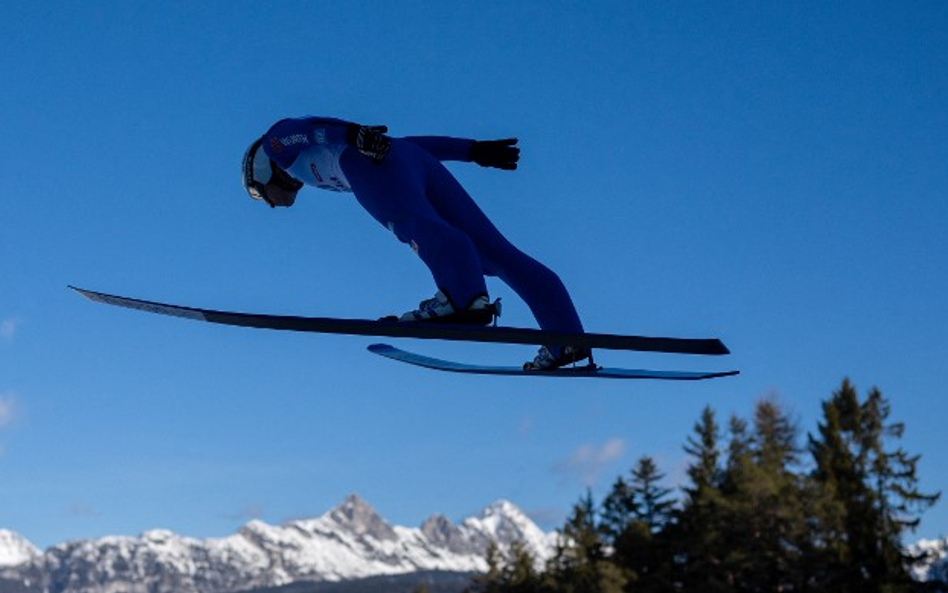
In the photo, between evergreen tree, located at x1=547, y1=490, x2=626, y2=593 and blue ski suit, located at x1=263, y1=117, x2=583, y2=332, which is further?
evergreen tree, located at x1=547, y1=490, x2=626, y2=593

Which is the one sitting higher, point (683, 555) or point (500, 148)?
point (683, 555)

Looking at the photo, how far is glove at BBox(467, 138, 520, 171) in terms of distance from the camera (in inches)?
305

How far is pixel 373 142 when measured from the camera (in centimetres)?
697

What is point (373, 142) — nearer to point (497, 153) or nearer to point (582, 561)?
point (497, 153)

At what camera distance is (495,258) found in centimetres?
741

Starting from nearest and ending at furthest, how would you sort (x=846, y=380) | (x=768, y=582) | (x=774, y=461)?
(x=768, y=582) < (x=774, y=461) < (x=846, y=380)

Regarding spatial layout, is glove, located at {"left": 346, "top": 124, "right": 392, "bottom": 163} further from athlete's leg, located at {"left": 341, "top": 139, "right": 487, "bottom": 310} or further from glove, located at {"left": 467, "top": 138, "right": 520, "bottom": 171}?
glove, located at {"left": 467, "top": 138, "right": 520, "bottom": 171}

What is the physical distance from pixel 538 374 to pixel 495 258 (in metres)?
0.84

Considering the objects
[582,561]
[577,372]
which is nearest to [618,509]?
[582,561]

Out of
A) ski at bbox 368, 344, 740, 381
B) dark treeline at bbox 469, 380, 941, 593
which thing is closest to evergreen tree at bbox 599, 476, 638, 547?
dark treeline at bbox 469, 380, 941, 593

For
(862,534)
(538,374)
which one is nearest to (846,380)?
(862,534)

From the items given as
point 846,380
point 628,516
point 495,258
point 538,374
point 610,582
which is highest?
point 846,380

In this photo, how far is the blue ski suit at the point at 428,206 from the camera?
684cm

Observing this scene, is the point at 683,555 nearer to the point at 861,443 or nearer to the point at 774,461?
the point at 774,461
